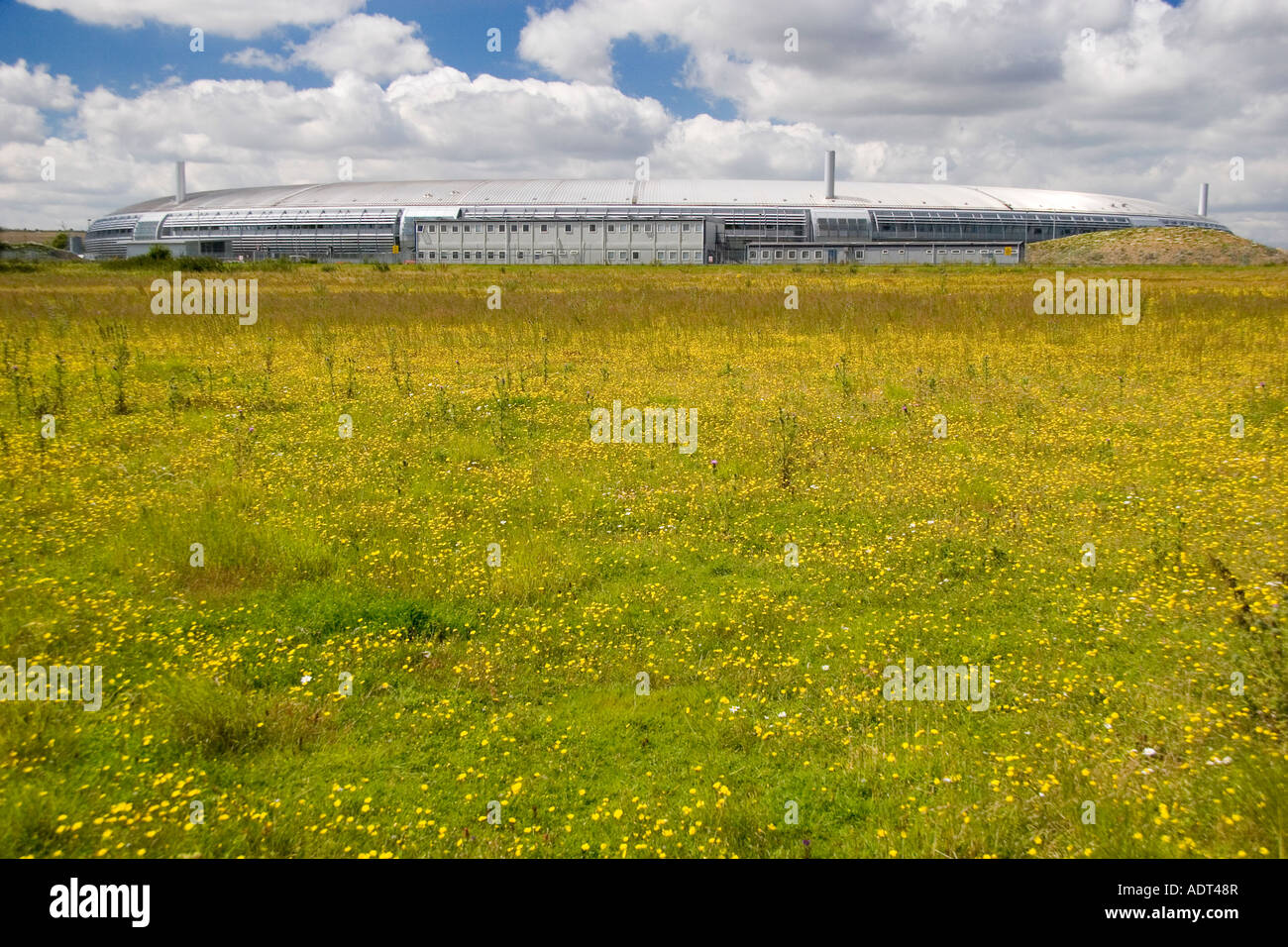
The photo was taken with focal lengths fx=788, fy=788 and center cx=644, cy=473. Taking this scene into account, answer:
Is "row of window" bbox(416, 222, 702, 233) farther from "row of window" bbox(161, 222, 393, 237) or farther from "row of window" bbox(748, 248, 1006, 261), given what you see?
"row of window" bbox(161, 222, 393, 237)

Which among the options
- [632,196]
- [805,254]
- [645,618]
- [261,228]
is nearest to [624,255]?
[632,196]

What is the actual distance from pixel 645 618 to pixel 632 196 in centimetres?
9324

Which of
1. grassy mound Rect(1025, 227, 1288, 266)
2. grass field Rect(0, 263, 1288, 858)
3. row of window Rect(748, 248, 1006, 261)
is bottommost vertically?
grass field Rect(0, 263, 1288, 858)

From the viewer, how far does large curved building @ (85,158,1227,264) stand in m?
83.2

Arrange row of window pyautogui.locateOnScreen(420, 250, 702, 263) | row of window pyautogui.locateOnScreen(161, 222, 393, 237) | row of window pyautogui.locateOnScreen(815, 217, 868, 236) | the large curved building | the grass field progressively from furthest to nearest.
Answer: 1. row of window pyautogui.locateOnScreen(161, 222, 393, 237)
2. row of window pyautogui.locateOnScreen(815, 217, 868, 236)
3. the large curved building
4. row of window pyautogui.locateOnScreen(420, 250, 702, 263)
5. the grass field

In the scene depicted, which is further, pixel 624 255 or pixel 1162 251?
pixel 624 255

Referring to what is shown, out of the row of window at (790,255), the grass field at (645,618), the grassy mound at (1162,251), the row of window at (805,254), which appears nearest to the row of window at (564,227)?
the row of window at (790,255)

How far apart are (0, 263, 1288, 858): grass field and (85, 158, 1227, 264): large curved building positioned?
71.1 m

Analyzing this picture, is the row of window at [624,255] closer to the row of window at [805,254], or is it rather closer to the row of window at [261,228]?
the row of window at [805,254]

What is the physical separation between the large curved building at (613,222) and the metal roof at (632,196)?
32cm

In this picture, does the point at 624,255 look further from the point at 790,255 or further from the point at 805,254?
the point at 805,254

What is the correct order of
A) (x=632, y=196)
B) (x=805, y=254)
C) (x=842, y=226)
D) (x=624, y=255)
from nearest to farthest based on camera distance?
(x=624, y=255), (x=805, y=254), (x=842, y=226), (x=632, y=196)

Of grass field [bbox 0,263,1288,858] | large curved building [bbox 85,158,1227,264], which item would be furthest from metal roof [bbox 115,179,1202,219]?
grass field [bbox 0,263,1288,858]

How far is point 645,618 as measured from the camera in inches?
274
